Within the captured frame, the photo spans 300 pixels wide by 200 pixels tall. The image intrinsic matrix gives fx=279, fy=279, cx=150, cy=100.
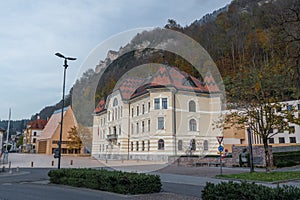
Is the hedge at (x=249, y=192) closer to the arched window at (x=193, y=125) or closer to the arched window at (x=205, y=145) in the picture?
the arched window at (x=205, y=145)

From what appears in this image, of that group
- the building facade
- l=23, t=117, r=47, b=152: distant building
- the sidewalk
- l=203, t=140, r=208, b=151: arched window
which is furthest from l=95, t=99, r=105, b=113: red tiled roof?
l=23, t=117, r=47, b=152: distant building

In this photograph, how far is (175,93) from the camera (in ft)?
135

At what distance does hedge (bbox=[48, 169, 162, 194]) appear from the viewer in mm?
10695

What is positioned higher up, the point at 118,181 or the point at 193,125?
the point at 193,125

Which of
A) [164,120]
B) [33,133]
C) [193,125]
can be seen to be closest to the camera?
[164,120]

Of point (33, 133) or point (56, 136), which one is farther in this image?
point (33, 133)

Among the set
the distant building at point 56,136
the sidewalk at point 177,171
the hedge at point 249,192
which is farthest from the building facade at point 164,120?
the hedge at point 249,192

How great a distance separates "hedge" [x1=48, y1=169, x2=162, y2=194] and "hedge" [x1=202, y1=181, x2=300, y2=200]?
364 centimetres

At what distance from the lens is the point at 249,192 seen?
6.60m

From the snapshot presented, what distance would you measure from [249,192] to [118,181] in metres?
5.71

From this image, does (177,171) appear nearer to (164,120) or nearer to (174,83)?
(164,120)

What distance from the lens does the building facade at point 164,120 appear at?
128ft

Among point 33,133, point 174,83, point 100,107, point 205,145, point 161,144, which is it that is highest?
point 174,83

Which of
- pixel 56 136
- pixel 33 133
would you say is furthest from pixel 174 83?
pixel 33 133
